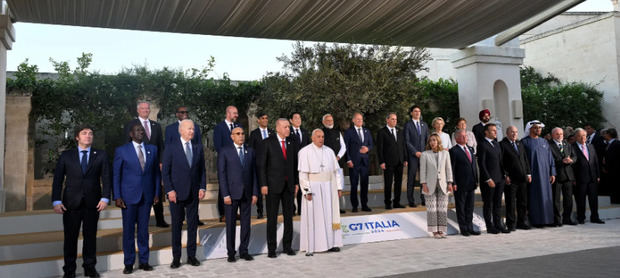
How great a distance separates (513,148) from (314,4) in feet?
13.2

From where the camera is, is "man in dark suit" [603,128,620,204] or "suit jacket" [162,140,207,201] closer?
"suit jacket" [162,140,207,201]

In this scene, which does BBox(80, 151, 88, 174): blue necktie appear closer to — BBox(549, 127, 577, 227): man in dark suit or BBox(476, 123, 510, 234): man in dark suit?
BBox(476, 123, 510, 234): man in dark suit

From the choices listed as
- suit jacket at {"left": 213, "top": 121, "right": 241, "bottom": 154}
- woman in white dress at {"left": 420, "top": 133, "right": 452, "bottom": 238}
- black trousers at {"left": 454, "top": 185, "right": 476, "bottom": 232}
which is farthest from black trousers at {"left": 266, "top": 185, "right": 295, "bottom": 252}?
black trousers at {"left": 454, "top": 185, "right": 476, "bottom": 232}

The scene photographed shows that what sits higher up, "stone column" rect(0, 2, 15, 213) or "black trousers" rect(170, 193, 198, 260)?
"stone column" rect(0, 2, 15, 213)

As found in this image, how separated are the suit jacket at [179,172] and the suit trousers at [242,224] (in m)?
0.50

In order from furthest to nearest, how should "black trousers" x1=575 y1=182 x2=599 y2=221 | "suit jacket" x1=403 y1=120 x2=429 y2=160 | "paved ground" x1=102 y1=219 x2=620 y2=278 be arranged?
"black trousers" x1=575 y1=182 x2=599 y2=221, "suit jacket" x1=403 y1=120 x2=429 y2=160, "paved ground" x1=102 y1=219 x2=620 y2=278

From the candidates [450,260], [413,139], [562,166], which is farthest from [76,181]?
[562,166]

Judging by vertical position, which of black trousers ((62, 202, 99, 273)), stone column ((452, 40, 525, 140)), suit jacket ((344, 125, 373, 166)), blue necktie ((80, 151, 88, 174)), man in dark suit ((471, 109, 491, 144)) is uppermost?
stone column ((452, 40, 525, 140))

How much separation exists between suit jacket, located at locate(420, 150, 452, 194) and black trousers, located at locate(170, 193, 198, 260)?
3472mm

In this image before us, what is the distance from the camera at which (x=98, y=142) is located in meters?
10.6

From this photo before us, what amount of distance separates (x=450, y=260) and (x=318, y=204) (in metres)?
1.78

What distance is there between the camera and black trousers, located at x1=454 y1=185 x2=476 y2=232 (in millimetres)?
7469

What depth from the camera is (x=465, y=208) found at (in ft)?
24.9

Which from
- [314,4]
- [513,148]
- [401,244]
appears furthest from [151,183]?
[513,148]
